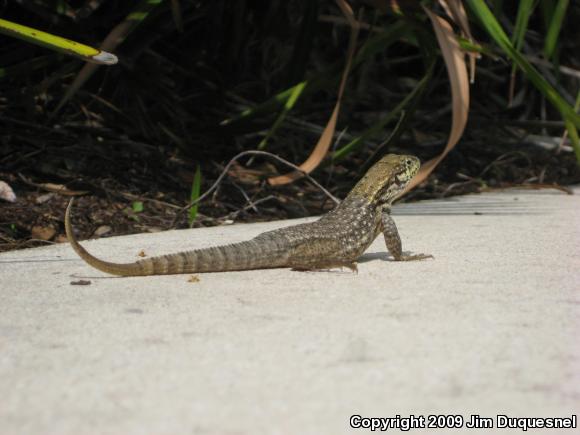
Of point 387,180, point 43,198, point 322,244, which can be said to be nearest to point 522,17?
point 387,180

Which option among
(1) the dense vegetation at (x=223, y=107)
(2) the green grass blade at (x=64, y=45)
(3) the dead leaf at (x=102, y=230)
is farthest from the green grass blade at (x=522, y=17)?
(3) the dead leaf at (x=102, y=230)

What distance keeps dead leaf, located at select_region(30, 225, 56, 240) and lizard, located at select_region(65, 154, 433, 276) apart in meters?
1.59

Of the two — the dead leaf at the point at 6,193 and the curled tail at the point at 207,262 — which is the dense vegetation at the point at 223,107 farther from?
the curled tail at the point at 207,262

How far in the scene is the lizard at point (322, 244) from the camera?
3.74 m

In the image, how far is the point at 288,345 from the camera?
2.61 m

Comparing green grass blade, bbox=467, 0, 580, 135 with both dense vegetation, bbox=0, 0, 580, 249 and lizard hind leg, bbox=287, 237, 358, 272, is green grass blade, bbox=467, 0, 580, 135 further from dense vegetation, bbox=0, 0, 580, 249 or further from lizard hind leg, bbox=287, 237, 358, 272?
lizard hind leg, bbox=287, 237, 358, 272

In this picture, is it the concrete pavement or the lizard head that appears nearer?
the concrete pavement

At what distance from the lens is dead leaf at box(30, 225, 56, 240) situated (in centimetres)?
512

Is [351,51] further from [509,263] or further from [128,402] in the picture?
[128,402]

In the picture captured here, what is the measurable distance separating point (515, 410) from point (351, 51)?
11.8 ft

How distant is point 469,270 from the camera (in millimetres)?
3762

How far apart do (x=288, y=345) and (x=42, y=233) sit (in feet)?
9.71

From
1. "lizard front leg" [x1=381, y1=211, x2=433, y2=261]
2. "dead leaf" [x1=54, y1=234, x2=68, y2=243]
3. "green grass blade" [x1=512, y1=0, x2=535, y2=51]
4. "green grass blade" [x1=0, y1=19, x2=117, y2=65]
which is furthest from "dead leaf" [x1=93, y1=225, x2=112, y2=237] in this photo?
"green grass blade" [x1=512, y1=0, x2=535, y2=51]

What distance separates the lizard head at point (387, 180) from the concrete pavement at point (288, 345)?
445 mm
